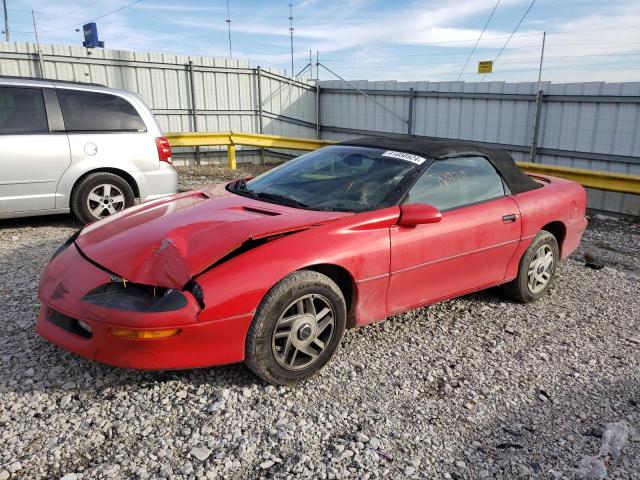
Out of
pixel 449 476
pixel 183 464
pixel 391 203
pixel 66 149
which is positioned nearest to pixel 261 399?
pixel 183 464

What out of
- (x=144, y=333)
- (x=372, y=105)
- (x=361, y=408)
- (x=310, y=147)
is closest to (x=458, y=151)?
(x=361, y=408)

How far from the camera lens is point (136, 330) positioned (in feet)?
9.04

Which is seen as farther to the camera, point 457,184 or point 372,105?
point 372,105

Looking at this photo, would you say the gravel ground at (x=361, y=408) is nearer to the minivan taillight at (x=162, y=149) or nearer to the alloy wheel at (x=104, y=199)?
the alloy wheel at (x=104, y=199)

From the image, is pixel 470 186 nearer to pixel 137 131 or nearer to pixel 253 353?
pixel 253 353

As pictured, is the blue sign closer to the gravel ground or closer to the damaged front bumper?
the gravel ground

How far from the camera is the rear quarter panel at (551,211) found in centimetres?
441

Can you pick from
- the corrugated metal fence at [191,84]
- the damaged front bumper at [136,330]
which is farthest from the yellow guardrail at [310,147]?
the damaged front bumper at [136,330]

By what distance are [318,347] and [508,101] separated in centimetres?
987

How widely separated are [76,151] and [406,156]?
434 cm

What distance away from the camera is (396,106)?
13992 mm

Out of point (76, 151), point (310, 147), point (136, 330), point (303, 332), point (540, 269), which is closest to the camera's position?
point (136, 330)

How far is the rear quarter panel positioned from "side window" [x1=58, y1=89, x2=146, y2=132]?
16.0 ft

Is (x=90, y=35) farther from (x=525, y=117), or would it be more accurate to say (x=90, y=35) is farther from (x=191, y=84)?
(x=525, y=117)
